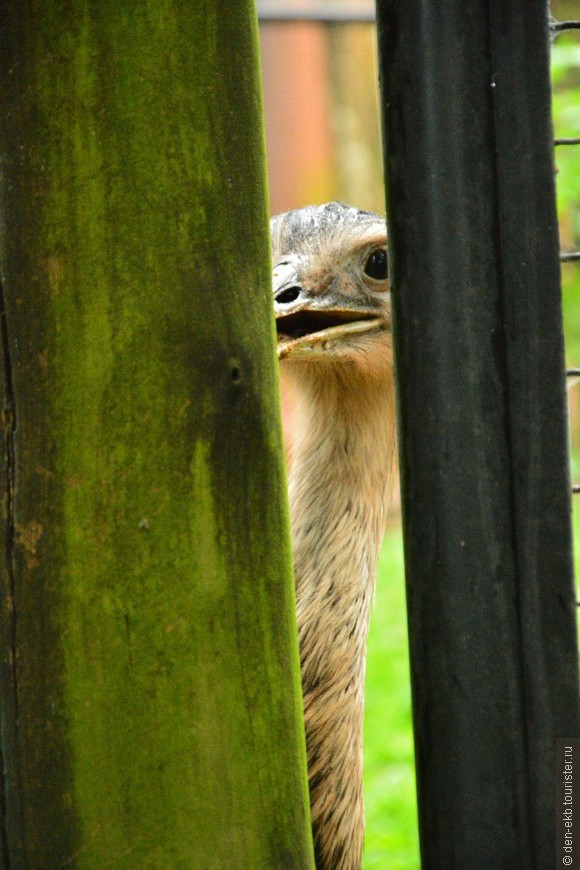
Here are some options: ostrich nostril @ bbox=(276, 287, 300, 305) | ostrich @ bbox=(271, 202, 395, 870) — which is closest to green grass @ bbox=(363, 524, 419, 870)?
ostrich @ bbox=(271, 202, 395, 870)

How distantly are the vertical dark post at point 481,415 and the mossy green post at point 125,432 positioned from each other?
17 cm

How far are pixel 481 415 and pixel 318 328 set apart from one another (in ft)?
3.31

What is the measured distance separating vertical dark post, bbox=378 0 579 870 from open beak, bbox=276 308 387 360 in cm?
84

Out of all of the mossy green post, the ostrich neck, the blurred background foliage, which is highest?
the blurred background foliage

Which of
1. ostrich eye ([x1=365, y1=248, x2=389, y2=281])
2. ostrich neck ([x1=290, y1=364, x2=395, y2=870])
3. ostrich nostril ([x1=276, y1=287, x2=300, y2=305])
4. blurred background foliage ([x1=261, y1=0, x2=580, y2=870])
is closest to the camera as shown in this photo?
ostrich neck ([x1=290, y1=364, x2=395, y2=870])

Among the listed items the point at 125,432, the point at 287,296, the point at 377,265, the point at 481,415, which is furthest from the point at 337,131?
the point at 125,432

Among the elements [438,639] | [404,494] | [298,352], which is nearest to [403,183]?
[404,494]

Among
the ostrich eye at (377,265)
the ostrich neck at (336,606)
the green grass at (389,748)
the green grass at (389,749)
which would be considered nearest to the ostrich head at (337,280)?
the ostrich eye at (377,265)

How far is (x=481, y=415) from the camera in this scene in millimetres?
1126

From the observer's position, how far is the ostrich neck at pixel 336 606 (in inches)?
71.3

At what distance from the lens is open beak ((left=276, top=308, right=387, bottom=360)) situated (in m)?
2.00

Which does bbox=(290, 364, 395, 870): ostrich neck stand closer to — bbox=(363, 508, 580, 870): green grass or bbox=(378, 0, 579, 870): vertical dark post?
bbox=(378, 0, 579, 870): vertical dark post

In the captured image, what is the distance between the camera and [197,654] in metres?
1.06

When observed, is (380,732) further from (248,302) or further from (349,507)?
(248,302)
